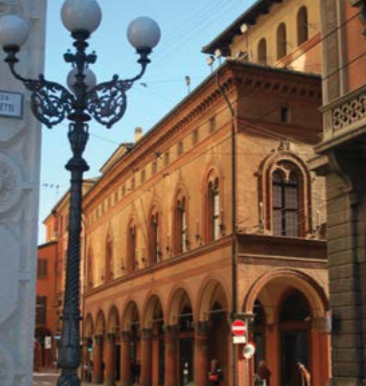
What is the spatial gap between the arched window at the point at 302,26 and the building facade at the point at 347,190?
676 inches

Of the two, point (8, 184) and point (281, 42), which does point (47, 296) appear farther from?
point (8, 184)

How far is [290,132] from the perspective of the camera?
101ft

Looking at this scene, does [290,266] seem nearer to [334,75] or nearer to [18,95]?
[334,75]

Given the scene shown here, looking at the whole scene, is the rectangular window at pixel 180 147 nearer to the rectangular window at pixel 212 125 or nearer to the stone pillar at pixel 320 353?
the rectangular window at pixel 212 125

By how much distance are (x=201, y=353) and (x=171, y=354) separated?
12.1 ft

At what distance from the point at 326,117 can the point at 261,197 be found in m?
11.7

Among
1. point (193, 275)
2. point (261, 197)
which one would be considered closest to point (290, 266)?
point (261, 197)

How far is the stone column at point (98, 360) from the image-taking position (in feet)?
160

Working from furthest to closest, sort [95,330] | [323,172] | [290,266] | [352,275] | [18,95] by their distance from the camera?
[95,330] → [290,266] → [323,172] → [352,275] → [18,95]

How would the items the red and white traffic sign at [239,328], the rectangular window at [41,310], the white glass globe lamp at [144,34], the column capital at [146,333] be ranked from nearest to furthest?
the white glass globe lamp at [144,34] → the red and white traffic sign at [239,328] → the column capital at [146,333] → the rectangular window at [41,310]

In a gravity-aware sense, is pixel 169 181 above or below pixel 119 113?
above

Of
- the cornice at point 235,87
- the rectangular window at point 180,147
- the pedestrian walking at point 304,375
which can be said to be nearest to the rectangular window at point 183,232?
the rectangular window at point 180,147

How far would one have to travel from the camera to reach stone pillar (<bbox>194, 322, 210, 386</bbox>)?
3098 cm

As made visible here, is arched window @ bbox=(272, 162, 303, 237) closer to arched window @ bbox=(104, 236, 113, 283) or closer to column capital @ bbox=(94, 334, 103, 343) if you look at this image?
arched window @ bbox=(104, 236, 113, 283)
